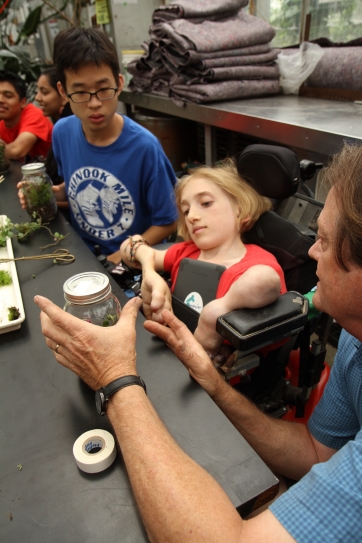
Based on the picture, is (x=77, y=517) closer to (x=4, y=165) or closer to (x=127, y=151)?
(x=127, y=151)

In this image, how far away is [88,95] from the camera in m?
1.58

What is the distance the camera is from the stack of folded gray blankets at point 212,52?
2271 millimetres

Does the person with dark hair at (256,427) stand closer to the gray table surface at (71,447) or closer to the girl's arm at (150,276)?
the gray table surface at (71,447)

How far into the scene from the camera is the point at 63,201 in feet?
6.93

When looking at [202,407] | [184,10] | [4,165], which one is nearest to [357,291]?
[202,407]

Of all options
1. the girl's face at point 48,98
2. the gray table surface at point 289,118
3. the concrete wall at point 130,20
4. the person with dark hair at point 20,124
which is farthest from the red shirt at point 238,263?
the concrete wall at point 130,20

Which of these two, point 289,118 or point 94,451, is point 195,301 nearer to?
point 94,451

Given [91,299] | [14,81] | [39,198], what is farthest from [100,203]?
[14,81]

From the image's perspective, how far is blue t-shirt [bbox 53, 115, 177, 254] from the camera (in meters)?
1.73

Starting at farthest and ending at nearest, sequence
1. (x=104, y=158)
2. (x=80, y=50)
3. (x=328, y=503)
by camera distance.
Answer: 1. (x=104, y=158)
2. (x=80, y=50)
3. (x=328, y=503)

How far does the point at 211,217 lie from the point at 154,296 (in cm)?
36

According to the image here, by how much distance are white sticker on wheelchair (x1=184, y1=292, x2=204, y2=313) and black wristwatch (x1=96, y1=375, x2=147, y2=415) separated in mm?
609

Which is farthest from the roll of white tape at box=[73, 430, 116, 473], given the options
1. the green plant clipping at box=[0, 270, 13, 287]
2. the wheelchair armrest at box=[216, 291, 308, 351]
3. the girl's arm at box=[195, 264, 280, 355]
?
the green plant clipping at box=[0, 270, 13, 287]

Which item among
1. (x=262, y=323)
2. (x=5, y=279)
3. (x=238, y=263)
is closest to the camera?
(x=262, y=323)
